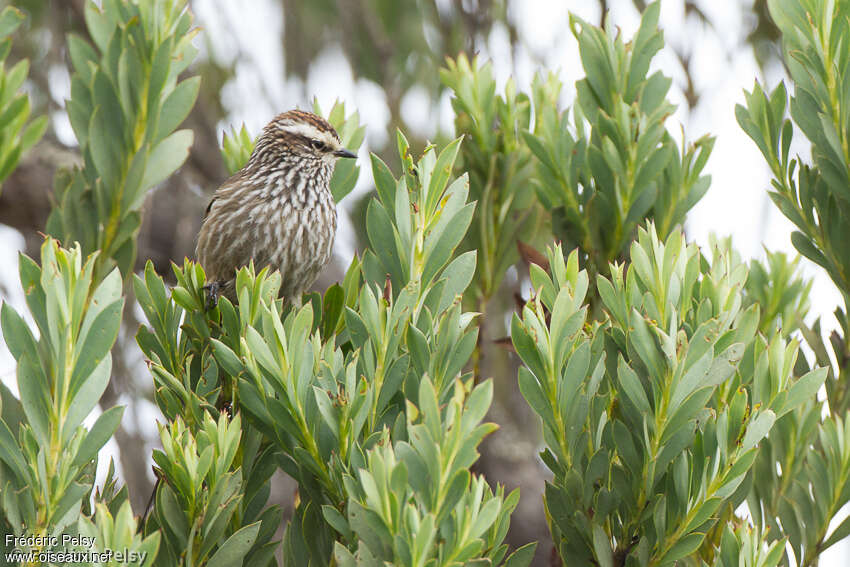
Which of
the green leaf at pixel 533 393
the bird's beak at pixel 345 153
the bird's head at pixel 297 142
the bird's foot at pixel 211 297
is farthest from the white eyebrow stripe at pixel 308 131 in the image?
the green leaf at pixel 533 393

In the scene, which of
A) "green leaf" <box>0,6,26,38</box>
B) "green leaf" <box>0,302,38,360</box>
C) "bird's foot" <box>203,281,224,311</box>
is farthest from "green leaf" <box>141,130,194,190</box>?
"green leaf" <box>0,302,38,360</box>

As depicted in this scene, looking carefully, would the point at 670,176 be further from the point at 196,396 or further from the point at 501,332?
the point at 501,332

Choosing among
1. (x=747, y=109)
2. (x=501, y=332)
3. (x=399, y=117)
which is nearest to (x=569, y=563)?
(x=747, y=109)

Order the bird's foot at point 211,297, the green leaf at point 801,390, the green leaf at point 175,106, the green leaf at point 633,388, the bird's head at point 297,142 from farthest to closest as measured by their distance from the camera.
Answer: the bird's head at point 297,142, the green leaf at point 175,106, the bird's foot at point 211,297, the green leaf at point 801,390, the green leaf at point 633,388

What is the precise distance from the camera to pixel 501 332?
5.66m

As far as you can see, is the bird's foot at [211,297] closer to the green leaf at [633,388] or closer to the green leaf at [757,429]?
the green leaf at [633,388]

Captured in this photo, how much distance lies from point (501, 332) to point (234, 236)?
211 cm

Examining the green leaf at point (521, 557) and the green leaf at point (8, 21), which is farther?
the green leaf at point (8, 21)

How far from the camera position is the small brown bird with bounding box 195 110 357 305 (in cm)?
399

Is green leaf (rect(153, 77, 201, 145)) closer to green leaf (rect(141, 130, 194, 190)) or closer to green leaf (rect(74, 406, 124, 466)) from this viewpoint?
green leaf (rect(141, 130, 194, 190))

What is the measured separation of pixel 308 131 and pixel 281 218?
556mm

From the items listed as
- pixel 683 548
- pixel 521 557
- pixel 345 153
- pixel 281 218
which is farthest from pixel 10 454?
pixel 281 218

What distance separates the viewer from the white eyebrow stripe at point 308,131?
165 inches

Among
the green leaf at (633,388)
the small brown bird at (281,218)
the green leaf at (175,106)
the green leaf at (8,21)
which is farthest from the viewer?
the small brown bird at (281,218)
